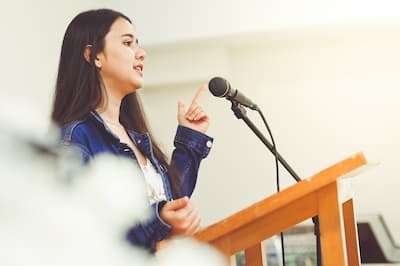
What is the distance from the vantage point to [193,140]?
3.17 ft

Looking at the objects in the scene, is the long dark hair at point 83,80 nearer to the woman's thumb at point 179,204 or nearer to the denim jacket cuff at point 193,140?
the denim jacket cuff at point 193,140

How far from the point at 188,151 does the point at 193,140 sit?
2 centimetres

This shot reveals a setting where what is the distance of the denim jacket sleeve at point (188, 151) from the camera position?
0.97 m

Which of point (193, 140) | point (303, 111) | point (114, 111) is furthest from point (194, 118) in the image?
point (303, 111)

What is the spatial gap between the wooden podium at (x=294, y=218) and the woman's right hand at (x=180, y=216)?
59 millimetres

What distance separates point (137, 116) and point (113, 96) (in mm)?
94

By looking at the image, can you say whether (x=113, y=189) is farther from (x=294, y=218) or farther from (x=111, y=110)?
(x=294, y=218)

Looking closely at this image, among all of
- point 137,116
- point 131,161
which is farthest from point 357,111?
point 131,161

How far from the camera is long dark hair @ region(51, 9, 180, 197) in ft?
2.80

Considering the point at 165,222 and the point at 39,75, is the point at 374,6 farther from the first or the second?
the point at 165,222

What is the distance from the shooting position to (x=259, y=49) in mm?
1905

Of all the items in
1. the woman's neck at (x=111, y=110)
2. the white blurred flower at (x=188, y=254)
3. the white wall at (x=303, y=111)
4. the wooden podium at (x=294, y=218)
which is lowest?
the white blurred flower at (x=188, y=254)

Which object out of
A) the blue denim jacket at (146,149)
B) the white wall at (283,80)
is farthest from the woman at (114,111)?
the white wall at (283,80)

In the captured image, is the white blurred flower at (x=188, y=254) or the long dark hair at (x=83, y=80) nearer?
the white blurred flower at (x=188, y=254)
